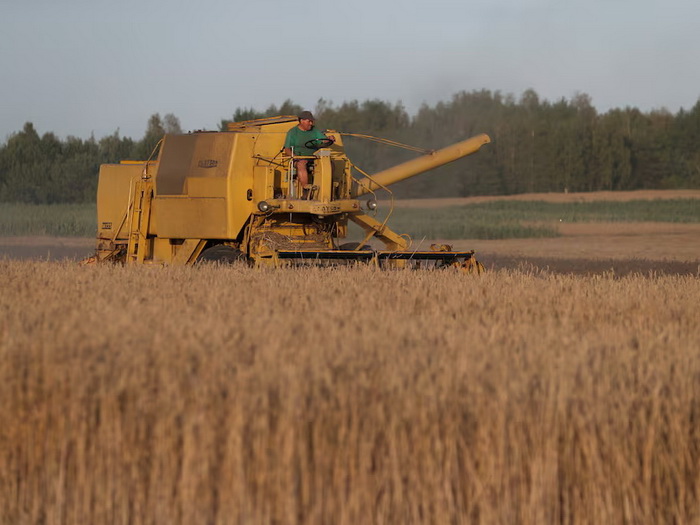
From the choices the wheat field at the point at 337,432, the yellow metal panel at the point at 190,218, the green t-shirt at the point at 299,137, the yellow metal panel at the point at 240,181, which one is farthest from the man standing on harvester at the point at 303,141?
the wheat field at the point at 337,432

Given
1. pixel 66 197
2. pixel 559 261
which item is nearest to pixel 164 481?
pixel 559 261

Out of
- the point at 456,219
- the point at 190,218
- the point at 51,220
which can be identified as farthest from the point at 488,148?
the point at 190,218

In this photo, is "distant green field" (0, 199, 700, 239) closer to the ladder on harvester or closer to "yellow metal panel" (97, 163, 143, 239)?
"yellow metal panel" (97, 163, 143, 239)

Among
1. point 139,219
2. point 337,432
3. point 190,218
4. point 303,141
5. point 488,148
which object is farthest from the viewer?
point 488,148

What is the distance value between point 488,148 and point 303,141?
23554 mm

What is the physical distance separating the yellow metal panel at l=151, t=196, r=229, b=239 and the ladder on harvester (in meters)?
0.29

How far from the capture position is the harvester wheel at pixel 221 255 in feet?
46.6

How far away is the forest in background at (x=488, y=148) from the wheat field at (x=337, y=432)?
1260cm

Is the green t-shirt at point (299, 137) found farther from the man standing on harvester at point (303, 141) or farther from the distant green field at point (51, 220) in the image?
the distant green field at point (51, 220)

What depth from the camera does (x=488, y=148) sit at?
36.8 meters

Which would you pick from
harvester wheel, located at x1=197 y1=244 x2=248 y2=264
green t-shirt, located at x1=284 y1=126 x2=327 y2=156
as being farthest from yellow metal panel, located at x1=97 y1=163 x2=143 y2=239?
green t-shirt, located at x1=284 y1=126 x2=327 y2=156

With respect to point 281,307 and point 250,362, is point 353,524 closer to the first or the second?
point 250,362

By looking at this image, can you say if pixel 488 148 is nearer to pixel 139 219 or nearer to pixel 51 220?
pixel 51 220

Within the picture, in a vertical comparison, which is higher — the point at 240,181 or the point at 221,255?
the point at 240,181
